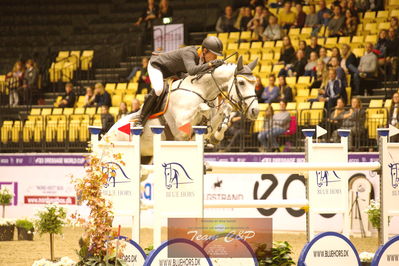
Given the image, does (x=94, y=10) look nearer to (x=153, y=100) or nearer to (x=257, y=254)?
(x=153, y=100)

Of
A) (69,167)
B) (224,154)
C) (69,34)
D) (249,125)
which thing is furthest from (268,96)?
(69,34)

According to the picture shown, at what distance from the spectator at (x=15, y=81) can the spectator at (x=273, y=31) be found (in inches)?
232

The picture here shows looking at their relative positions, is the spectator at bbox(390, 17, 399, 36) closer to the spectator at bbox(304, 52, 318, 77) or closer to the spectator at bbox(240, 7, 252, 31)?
the spectator at bbox(304, 52, 318, 77)

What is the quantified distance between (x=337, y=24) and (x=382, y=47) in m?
1.62

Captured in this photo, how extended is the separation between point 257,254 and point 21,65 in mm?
12912

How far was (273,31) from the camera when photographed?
50.1ft

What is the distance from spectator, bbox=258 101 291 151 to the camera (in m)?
11.9

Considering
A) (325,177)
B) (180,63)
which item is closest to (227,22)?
(180,63)

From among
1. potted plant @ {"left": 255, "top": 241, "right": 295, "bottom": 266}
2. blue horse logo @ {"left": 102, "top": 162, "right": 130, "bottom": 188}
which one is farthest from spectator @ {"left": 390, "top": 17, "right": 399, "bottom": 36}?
blue horse logo @ {"left": 102, "top": 162, "right": 130, "bottom": 188}

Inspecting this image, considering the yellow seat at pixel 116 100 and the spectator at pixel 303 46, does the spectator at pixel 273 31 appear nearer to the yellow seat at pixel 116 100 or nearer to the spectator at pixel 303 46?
the spectator at pixel 303 46

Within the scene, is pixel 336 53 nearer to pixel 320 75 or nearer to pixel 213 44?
pixel 320 75

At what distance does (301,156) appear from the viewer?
36.8 feet

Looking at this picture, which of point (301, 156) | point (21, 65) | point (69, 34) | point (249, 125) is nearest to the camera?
point (301, 156)

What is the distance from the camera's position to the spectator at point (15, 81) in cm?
1653
